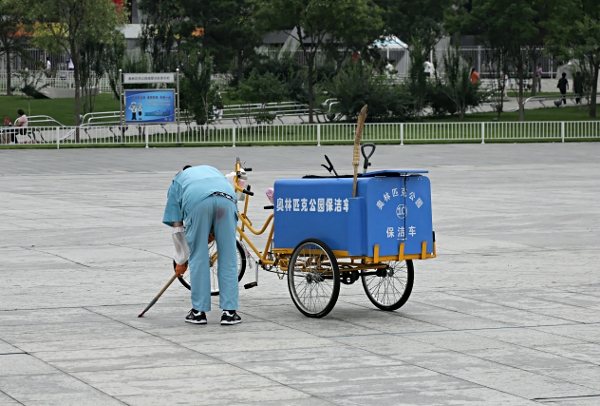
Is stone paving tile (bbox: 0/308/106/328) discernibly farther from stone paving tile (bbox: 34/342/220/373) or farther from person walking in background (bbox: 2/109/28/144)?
person walking in background (bbox: 2/109/28/144)

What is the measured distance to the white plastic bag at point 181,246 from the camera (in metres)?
7.29

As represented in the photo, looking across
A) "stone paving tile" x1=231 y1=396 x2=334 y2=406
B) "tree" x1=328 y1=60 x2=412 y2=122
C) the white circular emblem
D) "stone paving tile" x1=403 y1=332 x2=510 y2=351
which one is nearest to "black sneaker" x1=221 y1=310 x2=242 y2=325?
"stone paving tile" x1=403 y1=332 x2=510 y2=351

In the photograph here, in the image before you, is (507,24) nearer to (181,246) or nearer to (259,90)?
(259,90)

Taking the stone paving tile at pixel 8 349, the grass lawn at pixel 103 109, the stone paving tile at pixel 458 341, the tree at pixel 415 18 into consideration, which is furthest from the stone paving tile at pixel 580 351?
the tree at pixel 415 18

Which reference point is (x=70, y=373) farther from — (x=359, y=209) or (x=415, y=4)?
(x=415, y=4)

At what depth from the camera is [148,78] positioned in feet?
114

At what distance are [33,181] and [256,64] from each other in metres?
30.3

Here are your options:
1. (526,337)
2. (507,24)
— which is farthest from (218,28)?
(526,337)

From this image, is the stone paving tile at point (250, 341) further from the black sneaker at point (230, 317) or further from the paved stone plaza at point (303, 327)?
the black sneaker at point (230, 317)

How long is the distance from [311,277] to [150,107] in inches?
1104

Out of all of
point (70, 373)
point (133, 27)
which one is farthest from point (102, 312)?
point (133, 27)

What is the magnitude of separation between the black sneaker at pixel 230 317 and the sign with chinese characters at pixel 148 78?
28.4 meters

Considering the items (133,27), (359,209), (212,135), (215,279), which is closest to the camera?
(359,209)

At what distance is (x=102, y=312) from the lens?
7.46 metres
